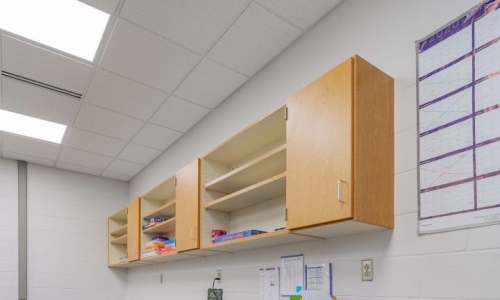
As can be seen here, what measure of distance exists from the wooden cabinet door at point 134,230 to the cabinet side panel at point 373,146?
3.14m

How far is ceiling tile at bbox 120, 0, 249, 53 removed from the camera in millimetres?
2230

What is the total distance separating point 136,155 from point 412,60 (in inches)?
148

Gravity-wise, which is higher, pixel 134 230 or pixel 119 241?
pixel 134 230

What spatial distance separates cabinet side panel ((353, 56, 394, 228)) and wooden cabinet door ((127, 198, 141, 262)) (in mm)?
3139

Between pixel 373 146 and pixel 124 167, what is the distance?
421 cm

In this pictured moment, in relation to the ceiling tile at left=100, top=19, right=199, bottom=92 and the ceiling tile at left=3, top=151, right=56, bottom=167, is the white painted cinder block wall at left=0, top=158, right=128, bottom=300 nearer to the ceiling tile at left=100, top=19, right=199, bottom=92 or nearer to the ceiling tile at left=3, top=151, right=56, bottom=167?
the ceiling tile at left=3, top=151, right=56, bottom=167

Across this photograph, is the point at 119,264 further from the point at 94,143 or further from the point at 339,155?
the point at 339,155

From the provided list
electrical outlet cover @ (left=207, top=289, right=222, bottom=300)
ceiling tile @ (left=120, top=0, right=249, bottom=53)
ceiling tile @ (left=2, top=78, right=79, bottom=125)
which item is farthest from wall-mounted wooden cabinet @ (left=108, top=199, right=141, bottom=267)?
ceiling tile @ (left=120, top=0, right=249, bottom=53)

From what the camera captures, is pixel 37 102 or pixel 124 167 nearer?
pixel 37 102

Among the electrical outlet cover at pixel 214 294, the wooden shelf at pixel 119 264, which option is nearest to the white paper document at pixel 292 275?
the electrical outlet cover at pixel 214 294

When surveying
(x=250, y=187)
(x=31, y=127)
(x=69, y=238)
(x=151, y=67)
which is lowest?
(x=69, y=238)

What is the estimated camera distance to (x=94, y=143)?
4.38 m

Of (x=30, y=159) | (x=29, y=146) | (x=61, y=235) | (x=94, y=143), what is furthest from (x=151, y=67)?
(x=61, y=235)

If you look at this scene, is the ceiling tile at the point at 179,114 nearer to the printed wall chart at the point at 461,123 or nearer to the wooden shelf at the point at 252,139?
the wooden shelf at the point at 252,139
